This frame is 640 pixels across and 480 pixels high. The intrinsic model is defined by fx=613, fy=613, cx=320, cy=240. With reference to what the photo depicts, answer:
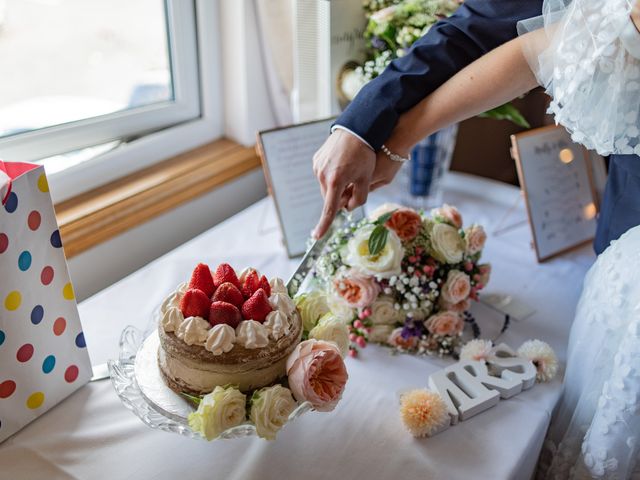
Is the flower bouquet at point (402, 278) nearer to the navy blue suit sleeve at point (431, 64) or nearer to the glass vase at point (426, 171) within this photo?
the navy blue suit sleeve at point (431, 64)

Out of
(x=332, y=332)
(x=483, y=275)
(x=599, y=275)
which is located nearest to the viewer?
(x=332, y=332)

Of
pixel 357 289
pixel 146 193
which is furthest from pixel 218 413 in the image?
pixel 146 193

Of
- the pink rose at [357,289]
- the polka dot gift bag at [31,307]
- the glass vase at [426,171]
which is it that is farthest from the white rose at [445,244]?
the polka dot gift bag at [31,307]

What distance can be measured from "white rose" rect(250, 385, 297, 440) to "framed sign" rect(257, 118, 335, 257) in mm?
494

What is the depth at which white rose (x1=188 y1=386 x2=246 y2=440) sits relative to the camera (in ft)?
2.09

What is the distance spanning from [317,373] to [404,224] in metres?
0.31

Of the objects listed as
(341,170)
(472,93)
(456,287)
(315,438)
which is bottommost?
(315,438)

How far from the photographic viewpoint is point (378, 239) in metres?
0.87

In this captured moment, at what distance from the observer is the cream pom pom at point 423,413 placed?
758 mm

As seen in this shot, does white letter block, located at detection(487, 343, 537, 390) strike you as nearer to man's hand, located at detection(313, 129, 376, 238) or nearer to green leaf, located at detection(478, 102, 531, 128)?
man's hand, located at detection(313, 129, 376, 238)

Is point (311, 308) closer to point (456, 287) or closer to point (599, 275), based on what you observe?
point (456, 287)

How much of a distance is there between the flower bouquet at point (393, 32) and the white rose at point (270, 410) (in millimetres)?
705

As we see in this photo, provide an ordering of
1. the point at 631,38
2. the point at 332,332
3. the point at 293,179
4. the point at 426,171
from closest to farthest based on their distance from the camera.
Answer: the point at 631,38 → the point at 332,332 → the point at 293,179 → the point at 426,171

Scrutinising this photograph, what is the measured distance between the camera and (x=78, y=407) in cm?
80
